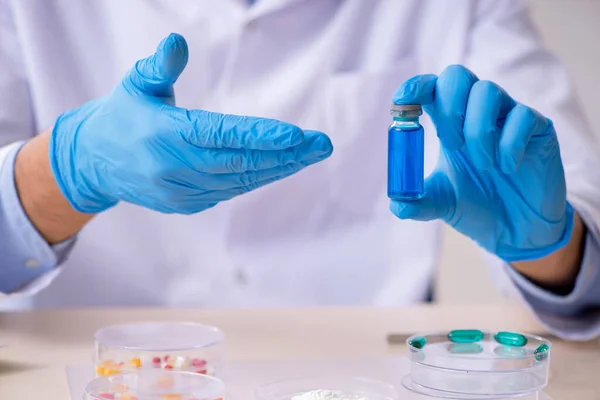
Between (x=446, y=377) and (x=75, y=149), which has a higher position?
(x=75, y=149)

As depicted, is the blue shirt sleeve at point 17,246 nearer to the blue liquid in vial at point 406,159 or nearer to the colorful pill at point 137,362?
the colorful pill at point 137,362

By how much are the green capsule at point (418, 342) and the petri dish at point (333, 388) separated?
65 millimetres

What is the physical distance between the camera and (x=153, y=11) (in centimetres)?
170

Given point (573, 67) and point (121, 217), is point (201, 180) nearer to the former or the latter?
point (121, 217)

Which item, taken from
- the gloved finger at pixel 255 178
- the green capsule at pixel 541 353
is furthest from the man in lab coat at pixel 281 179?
the green capsule at pixel 541 353

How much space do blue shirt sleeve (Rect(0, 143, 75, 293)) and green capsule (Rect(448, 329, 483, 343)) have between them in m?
0.74

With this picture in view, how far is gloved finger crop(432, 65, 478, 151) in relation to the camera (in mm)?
1057

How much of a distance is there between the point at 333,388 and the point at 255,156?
0.34 m

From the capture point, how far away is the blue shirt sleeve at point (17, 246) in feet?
4.46

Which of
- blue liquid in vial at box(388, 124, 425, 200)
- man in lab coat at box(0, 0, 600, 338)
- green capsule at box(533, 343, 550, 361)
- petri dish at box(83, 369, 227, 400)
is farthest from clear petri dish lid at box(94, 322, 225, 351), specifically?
green capsule at box(533, 343, 550, 361)

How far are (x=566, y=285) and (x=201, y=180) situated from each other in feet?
2.30

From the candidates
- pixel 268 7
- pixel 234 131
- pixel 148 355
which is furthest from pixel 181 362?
pixel 268 7

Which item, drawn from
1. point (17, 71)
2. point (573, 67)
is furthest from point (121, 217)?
point (573, 67)

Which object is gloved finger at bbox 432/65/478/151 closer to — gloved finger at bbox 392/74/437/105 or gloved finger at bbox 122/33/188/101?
gloved finger at bbox 392/74/437/105
